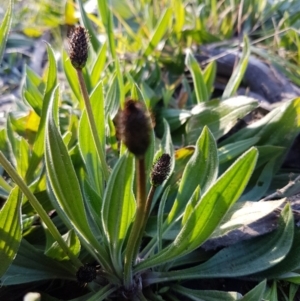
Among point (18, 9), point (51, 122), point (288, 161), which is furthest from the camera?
point (18, 9)

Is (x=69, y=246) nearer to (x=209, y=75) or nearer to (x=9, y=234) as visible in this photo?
(x=9, y=234)

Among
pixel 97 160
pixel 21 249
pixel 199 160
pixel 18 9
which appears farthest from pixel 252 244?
pixel 18 9

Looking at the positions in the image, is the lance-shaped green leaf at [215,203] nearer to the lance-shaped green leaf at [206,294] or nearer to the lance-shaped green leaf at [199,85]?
the lance-shaped green leaf at [206,294]

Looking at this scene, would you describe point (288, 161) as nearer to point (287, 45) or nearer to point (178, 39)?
point (287, 45)

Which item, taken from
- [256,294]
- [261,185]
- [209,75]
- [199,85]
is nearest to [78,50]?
[256,294]

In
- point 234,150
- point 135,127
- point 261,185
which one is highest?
point 135,127

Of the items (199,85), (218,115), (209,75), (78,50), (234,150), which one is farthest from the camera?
(209,75)
